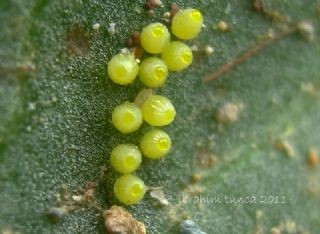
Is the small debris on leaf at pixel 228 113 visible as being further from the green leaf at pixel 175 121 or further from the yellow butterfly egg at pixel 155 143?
the yellow butterfly egg at pixel 155 143

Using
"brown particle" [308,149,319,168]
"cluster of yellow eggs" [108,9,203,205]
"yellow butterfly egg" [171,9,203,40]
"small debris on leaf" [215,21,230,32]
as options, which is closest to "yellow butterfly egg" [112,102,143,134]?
"cluster of yellow eggs" [108,9,203,205]

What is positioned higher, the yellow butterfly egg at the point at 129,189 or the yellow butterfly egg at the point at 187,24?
the yellow butterfly egg at the point at 187,24

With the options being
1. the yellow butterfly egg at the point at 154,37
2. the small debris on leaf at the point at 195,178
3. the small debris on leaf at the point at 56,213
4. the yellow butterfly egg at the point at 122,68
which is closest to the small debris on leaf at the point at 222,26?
the yellow butterfly egg at the point at 154,37

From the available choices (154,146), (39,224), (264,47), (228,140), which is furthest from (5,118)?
(264,47)

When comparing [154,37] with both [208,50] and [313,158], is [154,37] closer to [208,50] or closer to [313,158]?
[208,50]

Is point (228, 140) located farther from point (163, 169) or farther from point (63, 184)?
point (63, 184)
